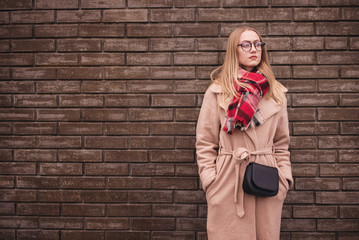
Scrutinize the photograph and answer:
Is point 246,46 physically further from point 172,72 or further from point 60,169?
point 60,169

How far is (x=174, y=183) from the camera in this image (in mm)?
2809

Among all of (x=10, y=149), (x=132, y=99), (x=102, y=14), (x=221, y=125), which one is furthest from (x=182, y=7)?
(x=10, y=149)

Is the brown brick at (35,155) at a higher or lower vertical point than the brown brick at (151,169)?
higher

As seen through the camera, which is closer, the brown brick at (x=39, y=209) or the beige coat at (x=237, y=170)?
the beige coat at (x=237, y=170)

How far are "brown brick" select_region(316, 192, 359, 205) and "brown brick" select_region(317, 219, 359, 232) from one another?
7.3 inches

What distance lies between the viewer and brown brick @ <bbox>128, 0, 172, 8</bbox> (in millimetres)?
2775

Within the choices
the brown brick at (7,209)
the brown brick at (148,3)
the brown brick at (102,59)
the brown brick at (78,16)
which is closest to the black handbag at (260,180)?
the brown brick at (102,59)

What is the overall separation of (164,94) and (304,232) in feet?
6.43

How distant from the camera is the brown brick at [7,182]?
9.46ft

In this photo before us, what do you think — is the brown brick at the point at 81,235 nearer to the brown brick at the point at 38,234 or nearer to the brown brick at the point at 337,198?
the brown brick at the point at 38,234

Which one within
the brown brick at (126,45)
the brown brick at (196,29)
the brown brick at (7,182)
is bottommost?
the brown brick at (7,182)

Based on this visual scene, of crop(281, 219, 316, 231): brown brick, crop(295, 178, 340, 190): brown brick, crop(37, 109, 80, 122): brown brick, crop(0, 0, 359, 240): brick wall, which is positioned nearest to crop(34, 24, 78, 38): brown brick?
crop(0, 0, 359, 240): brick wall

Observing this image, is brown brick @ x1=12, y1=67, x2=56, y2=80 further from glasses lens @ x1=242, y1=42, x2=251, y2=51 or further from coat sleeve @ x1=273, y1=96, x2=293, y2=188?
coat sleeve @ x1=273, y1=96, x2=293, y2=188

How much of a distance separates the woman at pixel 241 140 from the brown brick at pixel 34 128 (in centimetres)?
159
